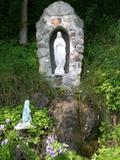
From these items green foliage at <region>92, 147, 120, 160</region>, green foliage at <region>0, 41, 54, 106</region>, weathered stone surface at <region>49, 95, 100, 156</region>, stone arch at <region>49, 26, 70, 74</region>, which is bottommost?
weathered stone surface at <region>49, 95, 100, 156</region>

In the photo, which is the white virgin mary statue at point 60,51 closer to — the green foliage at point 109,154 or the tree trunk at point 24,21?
the tree trunk at point 24,21

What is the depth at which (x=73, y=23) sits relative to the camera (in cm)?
983

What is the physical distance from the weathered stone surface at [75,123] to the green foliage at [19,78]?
50 cm

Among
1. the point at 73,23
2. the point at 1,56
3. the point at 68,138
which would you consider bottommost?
the point at 68,138

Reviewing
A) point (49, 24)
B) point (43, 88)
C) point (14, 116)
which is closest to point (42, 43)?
point (49, 24)

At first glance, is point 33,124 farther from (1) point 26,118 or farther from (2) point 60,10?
(2) point 60,10

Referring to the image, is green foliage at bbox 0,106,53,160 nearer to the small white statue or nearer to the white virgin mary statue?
the small white statue

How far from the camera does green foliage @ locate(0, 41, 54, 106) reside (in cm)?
900

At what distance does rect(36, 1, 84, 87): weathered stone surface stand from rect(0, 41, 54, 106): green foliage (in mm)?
223

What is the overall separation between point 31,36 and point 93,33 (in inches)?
51.6

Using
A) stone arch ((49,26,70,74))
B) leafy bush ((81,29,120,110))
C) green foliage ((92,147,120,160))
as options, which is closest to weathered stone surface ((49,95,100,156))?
leafy bush ((81,29,120,110))

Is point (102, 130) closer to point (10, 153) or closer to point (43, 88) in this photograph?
point (43, 88)

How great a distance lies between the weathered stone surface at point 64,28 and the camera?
32.1 feet

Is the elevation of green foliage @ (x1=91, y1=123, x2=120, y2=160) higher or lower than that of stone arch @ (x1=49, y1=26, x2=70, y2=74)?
lower
